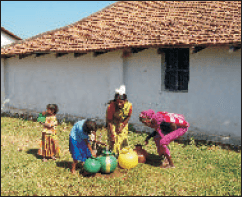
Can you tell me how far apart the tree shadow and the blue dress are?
1.50m

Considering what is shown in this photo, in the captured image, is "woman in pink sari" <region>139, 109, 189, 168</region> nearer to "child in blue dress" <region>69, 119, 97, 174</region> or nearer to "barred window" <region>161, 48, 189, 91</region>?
"child in blue dress" <region>69, 119, 97, 174</region>

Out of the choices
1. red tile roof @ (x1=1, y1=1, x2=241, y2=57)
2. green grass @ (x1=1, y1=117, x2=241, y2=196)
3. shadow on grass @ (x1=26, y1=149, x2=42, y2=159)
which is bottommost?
green grass @ (x1=1, y1=117, x2=241, y2=196)

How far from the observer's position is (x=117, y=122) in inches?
235

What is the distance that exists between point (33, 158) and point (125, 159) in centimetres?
219

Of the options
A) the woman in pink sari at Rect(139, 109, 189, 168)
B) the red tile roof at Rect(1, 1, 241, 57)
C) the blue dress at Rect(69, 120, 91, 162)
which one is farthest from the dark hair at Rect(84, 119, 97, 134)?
the red tile roof at Rect(1, 1, 241, 57)

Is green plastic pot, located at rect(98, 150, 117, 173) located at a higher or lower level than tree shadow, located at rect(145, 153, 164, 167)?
higher

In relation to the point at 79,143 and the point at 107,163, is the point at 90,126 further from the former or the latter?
the point at 107,163

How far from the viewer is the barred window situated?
8481mm

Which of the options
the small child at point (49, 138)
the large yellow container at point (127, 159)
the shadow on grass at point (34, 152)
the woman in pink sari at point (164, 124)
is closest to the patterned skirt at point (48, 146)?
the small child at point (49, 138)

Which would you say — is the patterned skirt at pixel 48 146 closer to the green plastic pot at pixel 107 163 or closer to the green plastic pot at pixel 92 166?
the green plastic pot at pixel 92 166

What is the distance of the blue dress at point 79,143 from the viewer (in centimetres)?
499

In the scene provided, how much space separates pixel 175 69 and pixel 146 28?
1634 millimetres

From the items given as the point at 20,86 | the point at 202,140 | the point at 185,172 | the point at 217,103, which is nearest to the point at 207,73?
the point at 217,103

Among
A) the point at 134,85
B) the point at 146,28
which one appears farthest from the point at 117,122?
the point at 146,28
